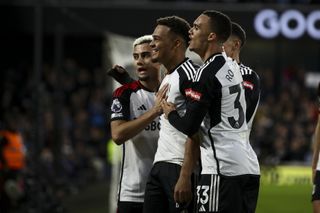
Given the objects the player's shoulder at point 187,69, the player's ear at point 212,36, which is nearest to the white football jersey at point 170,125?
the player's shoulder at point 187,69

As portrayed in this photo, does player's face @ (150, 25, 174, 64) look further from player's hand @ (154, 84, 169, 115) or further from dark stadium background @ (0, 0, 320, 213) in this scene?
dark stadium background @ (0, 0, 320, 213)

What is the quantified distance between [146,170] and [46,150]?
49.3 feet

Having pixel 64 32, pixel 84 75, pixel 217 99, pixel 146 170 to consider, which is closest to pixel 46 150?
pixel 84 75

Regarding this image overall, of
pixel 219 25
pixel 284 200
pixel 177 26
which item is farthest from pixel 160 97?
pixel 284 200

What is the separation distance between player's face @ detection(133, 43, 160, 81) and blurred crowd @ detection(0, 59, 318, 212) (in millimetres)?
11168

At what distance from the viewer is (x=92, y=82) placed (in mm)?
28469

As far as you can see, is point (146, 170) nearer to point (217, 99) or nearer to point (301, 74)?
point (217, 99)

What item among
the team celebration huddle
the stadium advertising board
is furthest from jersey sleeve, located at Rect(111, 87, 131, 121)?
the stadium advertising board

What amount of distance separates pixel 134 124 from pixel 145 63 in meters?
0.59

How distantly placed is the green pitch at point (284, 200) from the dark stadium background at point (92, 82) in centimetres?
483

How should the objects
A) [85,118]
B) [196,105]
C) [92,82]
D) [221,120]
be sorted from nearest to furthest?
[196,105] < [221,120] < [85,118] < [92,82]

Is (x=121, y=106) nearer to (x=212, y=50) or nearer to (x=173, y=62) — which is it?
(x=173, y=62)

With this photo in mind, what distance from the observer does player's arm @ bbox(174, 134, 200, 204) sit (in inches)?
269

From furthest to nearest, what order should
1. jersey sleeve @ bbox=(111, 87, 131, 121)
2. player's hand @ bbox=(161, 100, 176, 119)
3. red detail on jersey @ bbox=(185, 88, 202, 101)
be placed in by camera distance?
1. jersey sleeve @ bbox=(111, 87, 131, 121)
2. player's hand @ bbox=(161, 100, 176, 119)
3. red detail on jersey @ bbox=(185, 88, 202, 101)
